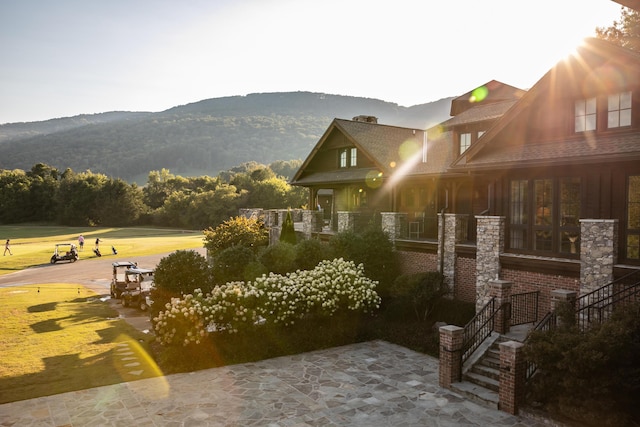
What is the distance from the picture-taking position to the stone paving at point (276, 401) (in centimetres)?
989

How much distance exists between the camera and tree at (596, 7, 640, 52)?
27.0 meters

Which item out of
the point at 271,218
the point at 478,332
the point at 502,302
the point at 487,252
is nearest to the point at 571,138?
the point at 487,252

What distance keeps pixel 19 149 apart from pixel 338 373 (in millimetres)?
215638

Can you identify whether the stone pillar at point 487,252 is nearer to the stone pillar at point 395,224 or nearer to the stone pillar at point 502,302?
the stone pillar at point 502,302

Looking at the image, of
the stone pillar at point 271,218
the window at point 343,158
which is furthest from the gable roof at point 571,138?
the stone pillar at point 271,218

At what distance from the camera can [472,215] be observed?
20344 millimetres

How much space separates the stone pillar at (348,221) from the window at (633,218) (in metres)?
12.9

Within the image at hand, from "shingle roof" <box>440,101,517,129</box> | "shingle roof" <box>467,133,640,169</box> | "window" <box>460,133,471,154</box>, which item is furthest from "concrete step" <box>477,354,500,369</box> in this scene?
Answer: "window" <box>460,133,471,154</box>

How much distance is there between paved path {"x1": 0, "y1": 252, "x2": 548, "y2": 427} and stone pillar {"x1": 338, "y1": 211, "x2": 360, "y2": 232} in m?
10.2

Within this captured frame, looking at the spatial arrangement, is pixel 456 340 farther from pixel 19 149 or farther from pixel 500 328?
pixel 19 149

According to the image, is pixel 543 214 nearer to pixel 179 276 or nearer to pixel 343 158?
pixel 179 276

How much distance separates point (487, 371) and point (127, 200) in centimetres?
9116

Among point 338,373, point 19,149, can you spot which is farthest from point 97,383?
point 19,149

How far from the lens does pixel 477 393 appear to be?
36.6ft
